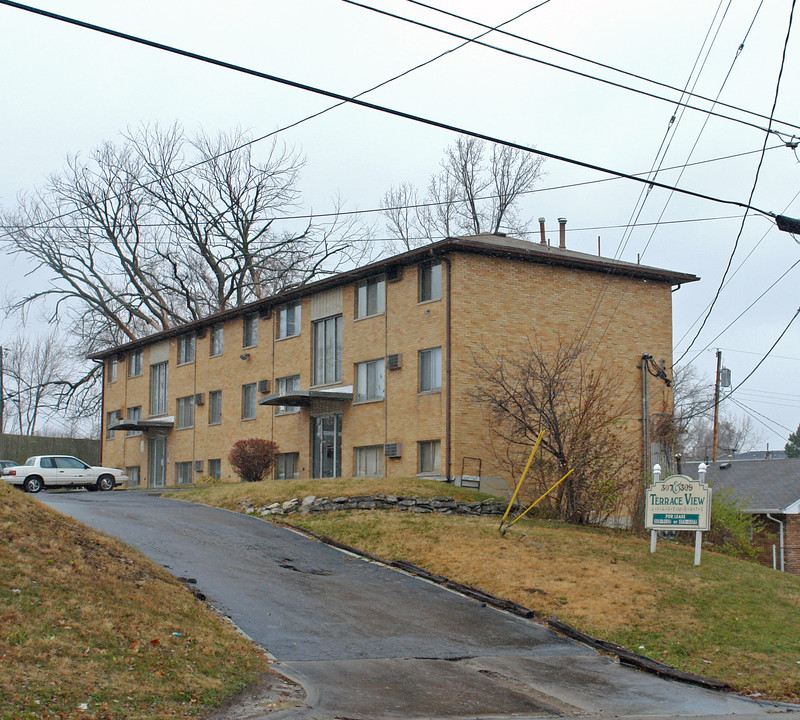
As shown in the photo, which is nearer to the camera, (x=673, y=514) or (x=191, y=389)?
(x=673, y=514)

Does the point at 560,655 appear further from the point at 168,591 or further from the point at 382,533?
the point at 382,533

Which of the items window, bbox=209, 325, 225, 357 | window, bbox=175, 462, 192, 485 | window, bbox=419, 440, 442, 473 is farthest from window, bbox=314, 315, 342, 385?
window, bbox=175, 462, 192, 485

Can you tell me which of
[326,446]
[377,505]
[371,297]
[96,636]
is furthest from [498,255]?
[96,636]

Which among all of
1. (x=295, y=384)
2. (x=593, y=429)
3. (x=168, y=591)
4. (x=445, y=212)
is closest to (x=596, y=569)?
(x=593, y=429)

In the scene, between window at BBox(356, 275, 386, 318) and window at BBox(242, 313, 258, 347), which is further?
window at BBox(242, 313, 258, 347)

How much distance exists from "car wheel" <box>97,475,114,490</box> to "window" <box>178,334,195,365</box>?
626 centimetres

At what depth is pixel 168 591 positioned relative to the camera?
12102 millimetres

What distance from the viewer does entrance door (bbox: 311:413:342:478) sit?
30547 millimetres

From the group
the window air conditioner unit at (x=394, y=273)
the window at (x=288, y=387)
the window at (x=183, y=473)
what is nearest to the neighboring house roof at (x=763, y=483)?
the window air conditioner unit at (x=394, y=273)

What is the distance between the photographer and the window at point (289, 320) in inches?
1320

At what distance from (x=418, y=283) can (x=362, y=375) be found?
12.5 ft

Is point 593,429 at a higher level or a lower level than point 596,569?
higher

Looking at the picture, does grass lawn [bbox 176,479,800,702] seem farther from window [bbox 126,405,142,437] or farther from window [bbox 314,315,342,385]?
window [bbox 126,405,142,437]

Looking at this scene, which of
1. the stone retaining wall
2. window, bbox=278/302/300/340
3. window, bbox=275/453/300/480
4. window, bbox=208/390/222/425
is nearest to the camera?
the stone retaining wall
